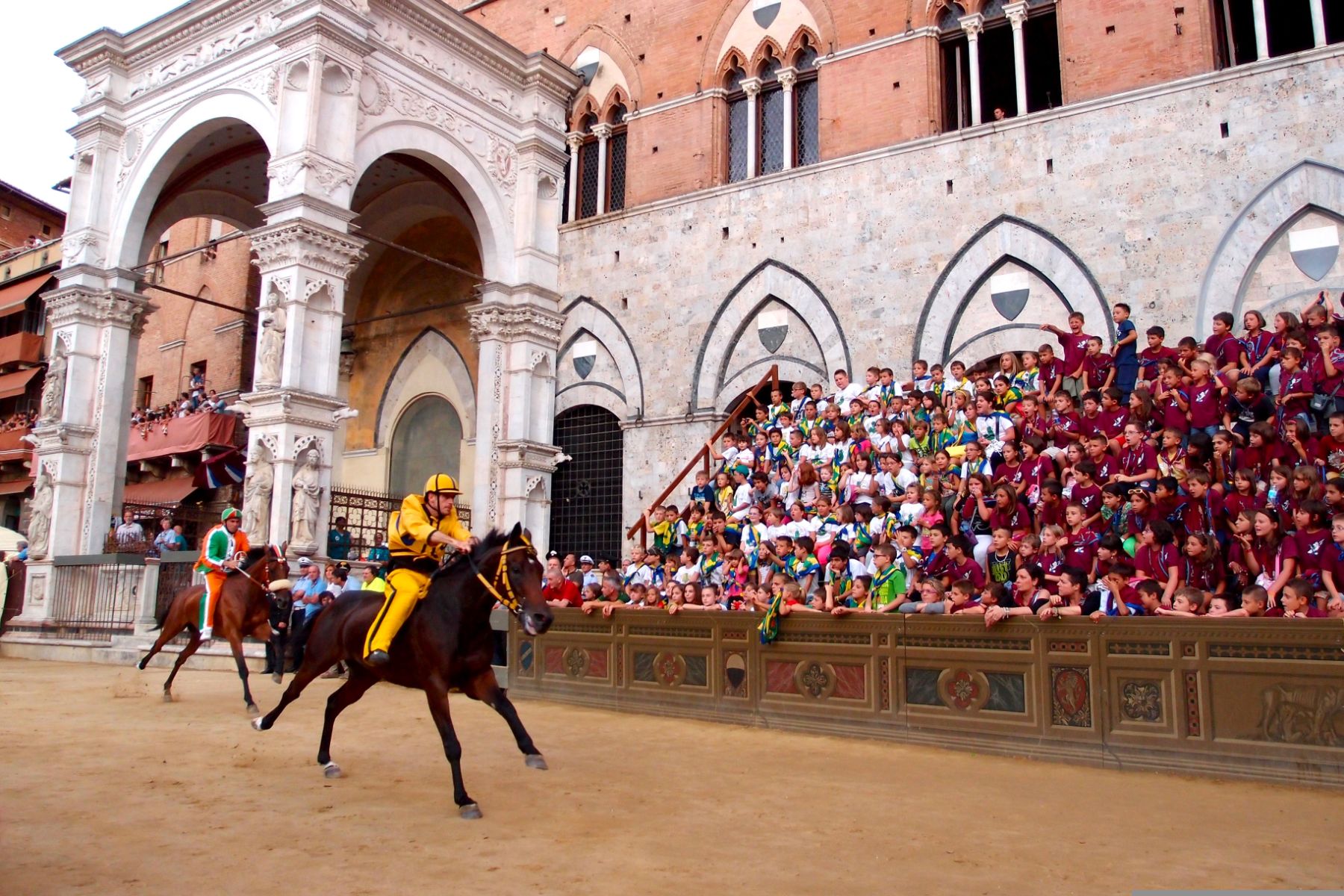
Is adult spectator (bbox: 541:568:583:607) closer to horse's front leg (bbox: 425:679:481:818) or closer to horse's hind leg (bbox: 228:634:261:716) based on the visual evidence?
horse's hind leg (bbox: 228:634:261:716)

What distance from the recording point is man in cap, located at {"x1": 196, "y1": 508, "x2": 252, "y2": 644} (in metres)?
11.6

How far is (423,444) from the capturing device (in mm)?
25000

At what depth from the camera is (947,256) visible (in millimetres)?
17266

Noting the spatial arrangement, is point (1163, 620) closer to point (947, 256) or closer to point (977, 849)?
point (977, 849)

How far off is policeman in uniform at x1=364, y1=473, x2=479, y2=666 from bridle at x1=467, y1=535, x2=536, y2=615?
29 centimetres

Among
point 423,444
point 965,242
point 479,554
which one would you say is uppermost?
point 965,242

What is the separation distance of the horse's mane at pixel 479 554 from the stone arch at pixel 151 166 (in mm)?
15214

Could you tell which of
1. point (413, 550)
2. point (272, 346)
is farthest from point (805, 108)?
point (413, 550)

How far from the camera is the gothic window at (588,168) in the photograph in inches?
885

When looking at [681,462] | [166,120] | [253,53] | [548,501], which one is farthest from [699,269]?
[166,120]

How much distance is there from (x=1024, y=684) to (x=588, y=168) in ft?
56.7

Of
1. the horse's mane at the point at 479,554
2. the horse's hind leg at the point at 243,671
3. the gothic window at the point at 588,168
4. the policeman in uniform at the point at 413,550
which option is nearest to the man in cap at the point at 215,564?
the horse's hind leg at the point at 243,671

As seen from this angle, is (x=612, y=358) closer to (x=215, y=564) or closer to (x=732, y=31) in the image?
(x=732, y=31)

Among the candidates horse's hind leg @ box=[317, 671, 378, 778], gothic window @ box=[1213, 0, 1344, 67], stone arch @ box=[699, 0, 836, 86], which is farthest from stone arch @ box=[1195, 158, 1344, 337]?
horse's hind leg @ box=[317, 671, 378, 778]
